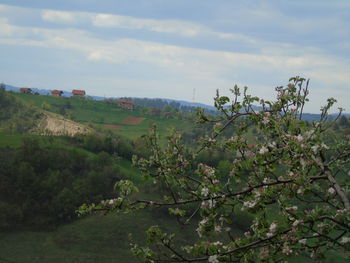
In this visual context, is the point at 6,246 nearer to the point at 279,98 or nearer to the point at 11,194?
the point at 11,194

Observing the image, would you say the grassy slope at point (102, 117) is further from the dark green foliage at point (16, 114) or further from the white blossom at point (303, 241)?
the white blossom at point (303, 241)

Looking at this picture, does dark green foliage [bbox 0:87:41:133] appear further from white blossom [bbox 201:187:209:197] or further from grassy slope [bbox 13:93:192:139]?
white blossom [bbox 201:187:209:197]

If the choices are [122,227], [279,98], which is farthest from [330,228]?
[122,227]

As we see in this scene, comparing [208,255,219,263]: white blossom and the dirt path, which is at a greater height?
[208,255,219,263]: white blossom

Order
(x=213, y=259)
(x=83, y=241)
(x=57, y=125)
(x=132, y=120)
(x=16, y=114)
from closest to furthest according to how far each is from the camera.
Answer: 1. (x=213, y=259)
2. (x=83, y=241)
3. (x=57, y=125)
4. (x=16, y=114)
5. (x=132, y=120)

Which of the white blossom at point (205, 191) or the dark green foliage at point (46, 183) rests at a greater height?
the white blossom at point (205, 191)

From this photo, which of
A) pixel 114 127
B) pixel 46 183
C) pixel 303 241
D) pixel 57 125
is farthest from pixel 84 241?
pixel 114 127

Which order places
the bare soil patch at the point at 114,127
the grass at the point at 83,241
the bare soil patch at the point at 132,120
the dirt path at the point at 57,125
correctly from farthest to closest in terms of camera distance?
1. the bare soil patch at the point at 132,120
2. the bare soil patch at the point at 114,127
3. the dirt path at the point at 57,125
4. the grass at the point at 83,241

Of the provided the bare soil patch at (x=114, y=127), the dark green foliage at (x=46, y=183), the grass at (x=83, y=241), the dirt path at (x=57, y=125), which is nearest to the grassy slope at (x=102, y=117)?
the bare soil patch at (x=114, y=127)

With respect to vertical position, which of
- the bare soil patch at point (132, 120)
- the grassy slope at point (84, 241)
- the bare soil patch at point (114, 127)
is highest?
the bare soil patch at point (132, 120)

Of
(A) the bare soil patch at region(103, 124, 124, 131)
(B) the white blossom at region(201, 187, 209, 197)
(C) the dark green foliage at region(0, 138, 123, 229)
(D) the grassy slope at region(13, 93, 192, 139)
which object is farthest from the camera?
(D) the grassy slope at region(13, 93, 192, 139)

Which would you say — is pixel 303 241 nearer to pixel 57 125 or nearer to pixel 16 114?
pixel 57 125

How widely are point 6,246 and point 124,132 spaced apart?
10366 cm

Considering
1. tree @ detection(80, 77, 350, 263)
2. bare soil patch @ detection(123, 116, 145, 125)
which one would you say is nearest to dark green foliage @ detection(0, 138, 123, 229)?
tree @ detection(80, 77, 350, 263)
